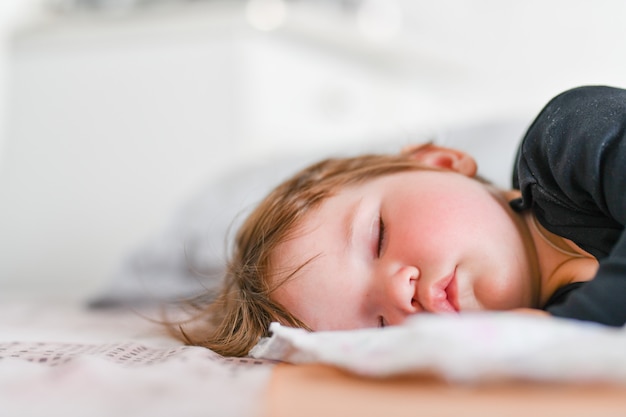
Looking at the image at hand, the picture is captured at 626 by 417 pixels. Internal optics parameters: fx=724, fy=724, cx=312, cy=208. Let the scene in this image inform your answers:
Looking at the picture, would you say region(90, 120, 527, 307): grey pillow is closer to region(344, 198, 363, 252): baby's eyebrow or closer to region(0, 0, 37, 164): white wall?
region(344, 198, 363, 252): baby's eyebrow

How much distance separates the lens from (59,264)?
2.00 metres

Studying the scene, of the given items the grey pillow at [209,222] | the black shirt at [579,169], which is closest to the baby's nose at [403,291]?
the black shirt at [579,169]

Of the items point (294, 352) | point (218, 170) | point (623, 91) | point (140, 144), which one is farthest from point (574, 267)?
point (140, 144)

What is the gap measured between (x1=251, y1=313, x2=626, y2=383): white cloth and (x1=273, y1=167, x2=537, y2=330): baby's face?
0.83ft

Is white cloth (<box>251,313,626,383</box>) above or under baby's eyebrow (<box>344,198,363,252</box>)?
above

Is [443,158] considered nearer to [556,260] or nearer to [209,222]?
[556,260]

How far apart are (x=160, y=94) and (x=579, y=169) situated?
4.92ft

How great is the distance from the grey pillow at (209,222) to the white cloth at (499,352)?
0.77 metres

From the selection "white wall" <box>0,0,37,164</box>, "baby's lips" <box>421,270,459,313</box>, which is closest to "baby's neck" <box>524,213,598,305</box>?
"baby's lips" <box>421,270,459,313</box>

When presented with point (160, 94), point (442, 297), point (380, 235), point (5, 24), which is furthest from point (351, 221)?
point (5, 24)

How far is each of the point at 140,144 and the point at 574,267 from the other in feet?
4.80

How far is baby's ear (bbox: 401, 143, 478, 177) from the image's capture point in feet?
3.32

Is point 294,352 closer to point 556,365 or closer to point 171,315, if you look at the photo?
point 556,365

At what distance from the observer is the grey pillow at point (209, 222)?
1284mm
